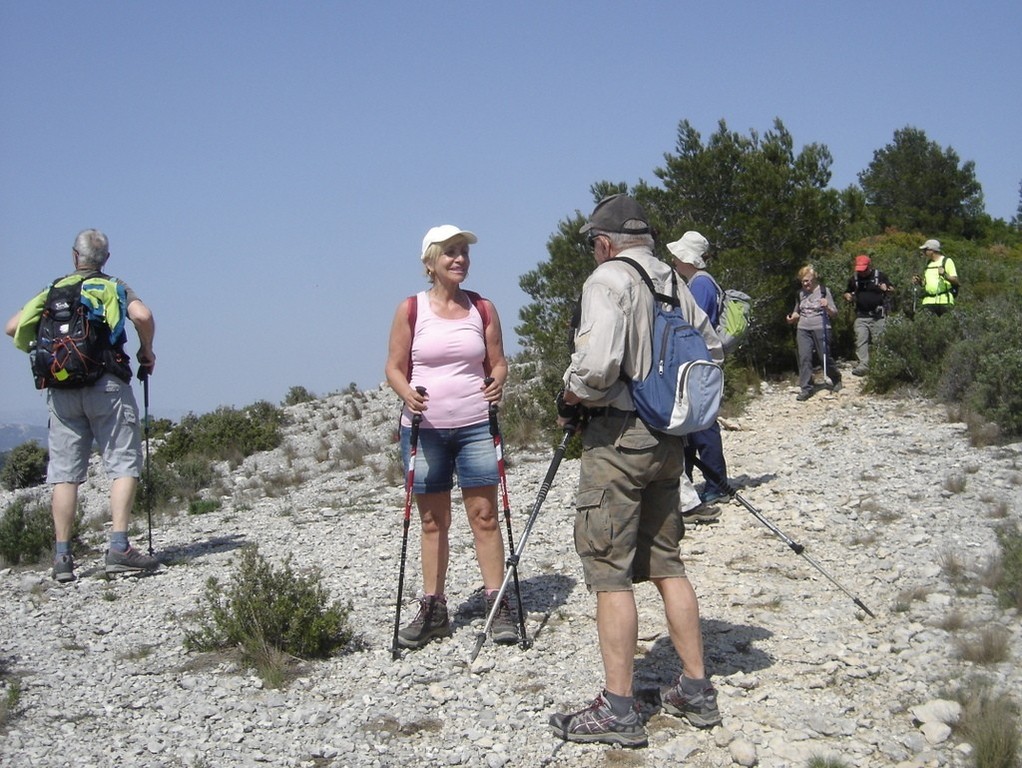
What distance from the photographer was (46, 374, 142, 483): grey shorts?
22.7 feet

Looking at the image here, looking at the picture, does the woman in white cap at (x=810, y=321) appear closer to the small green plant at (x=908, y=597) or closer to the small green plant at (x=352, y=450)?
the small green plant at (x=352, y=450)

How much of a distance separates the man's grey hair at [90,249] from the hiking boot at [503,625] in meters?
3.62

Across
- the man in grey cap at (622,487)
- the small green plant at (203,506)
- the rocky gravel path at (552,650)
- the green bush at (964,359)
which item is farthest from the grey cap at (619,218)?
the small green plant at (203,506)

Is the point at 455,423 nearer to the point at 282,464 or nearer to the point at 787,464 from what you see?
the point at 787,464

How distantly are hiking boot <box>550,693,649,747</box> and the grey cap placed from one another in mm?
1977

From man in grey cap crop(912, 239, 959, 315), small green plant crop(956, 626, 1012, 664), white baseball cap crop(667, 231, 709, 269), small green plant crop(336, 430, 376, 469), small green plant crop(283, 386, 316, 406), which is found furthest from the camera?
small green plant crop(283, 386, 316, 406)

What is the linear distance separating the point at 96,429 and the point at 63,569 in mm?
1013

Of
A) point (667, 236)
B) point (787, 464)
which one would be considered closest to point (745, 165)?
point (667, 236)

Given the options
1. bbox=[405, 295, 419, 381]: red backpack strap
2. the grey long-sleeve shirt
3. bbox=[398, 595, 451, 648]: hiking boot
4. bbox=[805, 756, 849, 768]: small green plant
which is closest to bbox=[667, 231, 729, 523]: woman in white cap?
bbox=[398, 595, 451, 648]: hiking boot

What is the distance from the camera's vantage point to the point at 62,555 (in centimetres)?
713

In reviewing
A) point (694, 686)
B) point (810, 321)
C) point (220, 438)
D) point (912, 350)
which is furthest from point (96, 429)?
point (912, 350)

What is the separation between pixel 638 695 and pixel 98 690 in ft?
8.71

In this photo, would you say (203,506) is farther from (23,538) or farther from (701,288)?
(701,288)

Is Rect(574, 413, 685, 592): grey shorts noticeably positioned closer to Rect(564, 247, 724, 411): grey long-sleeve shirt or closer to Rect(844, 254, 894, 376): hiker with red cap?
Rect(564, 247, 724, 411): grey long-sleeve shirt
